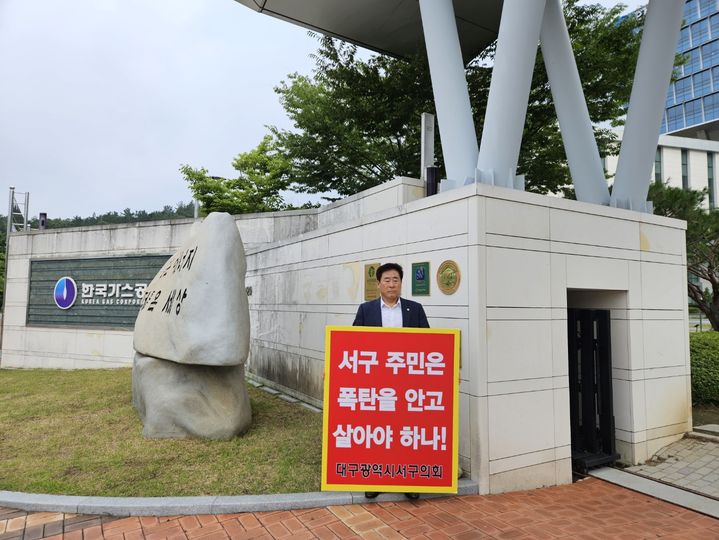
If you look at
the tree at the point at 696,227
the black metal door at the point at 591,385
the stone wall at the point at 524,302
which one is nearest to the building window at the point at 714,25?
the tree at the point at 696,227

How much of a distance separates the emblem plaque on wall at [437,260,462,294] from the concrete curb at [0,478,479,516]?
192 cm

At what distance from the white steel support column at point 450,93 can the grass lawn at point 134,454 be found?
388 cm

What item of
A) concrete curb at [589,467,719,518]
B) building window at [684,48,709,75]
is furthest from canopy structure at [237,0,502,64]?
building window at [684,48,709,75]

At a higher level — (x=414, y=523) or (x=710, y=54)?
(x=710, y=54)

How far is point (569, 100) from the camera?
22.6 feet

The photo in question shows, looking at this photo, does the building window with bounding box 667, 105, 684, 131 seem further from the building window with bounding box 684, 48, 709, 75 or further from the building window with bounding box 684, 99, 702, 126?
the building window with bounding box 684, 48, 709, 75

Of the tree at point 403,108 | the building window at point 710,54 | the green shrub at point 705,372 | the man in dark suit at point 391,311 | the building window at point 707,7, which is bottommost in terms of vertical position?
the green shrub at point 705,372

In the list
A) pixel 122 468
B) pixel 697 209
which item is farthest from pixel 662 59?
pixel 697 209

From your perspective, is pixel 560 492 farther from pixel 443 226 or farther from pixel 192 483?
pixel 192 483

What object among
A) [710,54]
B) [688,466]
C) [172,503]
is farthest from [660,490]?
[710,54]

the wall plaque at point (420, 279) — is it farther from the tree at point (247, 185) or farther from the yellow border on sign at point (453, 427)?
the tree at point (247, 185)

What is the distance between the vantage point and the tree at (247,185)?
21172 mm

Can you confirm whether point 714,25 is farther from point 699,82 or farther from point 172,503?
point 172,503

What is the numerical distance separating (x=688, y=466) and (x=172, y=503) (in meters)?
5.03
